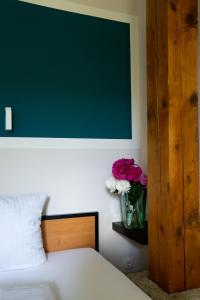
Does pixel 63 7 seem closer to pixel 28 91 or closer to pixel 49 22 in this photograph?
pixel 49 22

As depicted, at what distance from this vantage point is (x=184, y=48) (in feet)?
5.00

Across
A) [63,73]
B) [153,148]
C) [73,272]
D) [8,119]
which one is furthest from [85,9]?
[73,272]

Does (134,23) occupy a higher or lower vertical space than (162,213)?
higher

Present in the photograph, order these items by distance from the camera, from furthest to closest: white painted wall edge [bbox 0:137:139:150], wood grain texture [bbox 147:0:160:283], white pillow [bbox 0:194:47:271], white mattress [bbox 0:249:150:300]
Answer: white painted wall edge [bbox 0:137:139:150], wood grain texture [bbox 147:0:160:283], white pillow [bbox 0:194:47:271], white mattress [bbox 0:249:150:300]

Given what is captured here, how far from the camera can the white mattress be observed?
3.66 feet

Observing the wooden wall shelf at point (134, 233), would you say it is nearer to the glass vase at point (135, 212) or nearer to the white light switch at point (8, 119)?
the glass vase at point (135, 212)

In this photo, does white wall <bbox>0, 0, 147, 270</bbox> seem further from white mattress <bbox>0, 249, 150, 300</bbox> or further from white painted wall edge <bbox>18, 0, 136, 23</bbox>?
white mattress <bbox>0, 249, 150, 300</bbox>

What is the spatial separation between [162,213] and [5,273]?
2.93 ft

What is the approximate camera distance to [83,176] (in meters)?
1.90

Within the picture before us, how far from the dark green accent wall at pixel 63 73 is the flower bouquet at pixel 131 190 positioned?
282 millimetres

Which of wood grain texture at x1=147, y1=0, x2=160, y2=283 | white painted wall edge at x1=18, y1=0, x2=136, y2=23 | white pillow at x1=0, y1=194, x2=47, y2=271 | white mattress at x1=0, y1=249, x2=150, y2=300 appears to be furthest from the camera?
white painted wall edge at x1=18, y1=0, x2=136, y2=23

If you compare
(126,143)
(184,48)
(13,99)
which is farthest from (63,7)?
(126,143)

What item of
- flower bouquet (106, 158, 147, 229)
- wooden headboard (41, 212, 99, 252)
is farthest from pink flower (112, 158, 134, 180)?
wooden headboard (41, 212, 99, 252)

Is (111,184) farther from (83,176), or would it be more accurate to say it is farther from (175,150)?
(175,150)
